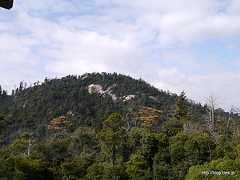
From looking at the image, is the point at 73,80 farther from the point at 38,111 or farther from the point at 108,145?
the point at 108,145

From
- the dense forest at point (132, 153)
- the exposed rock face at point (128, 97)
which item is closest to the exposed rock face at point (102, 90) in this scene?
the exposed rock face at point (128, 97)

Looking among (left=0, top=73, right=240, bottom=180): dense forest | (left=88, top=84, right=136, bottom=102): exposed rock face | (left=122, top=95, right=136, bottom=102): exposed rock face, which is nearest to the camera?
(left=0, top=73, right=240, bottom=180): dense forest

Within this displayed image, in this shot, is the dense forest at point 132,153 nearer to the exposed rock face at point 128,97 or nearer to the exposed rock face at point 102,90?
the exposed rock face at point 128,97

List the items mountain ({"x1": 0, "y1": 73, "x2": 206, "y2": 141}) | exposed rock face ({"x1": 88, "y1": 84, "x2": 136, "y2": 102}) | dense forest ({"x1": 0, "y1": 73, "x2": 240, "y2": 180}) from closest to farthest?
dense forest ({"x1": 0, "y1": 73, "x2": 240, "y2": 180}) → mountain ({"x1": 0, "y1": 73, "x2": 206, "y2": 141}) → exposed rock face ({"x1": 88, "y1": 84, "x2": 136, "y2": 102})

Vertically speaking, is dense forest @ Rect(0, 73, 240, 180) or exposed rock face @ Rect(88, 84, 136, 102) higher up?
exposed rock face @ Rect(88, 84, 136, 102)

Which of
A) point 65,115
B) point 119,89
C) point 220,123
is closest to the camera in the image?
point 220,123

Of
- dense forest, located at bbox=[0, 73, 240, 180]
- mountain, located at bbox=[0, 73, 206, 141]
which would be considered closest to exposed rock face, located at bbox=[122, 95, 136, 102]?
mountain, located at bbox=[0, 73, 206, 141]

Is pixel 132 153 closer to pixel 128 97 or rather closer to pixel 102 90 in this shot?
pixel 128 97

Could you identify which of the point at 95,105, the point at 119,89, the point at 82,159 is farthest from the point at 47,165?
the point at 119,89

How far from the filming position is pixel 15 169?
3291 centimetres

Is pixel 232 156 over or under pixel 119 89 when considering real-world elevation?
under

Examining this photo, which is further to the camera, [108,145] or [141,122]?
[141,122]

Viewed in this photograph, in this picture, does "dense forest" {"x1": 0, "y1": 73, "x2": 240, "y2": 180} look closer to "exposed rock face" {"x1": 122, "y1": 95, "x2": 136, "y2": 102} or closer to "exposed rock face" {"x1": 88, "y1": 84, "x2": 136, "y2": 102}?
"exposed rock face" {"x1": 122, "y1": 95, "x2": 136, "y2": 102}

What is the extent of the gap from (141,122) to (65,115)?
17.5 meters
